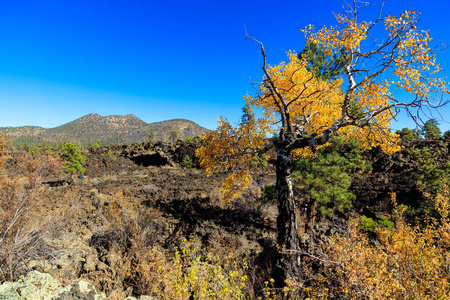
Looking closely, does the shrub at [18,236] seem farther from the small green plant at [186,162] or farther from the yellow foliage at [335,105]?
the small green plant at [186,162]

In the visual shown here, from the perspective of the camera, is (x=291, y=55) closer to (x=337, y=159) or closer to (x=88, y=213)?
(x=337, y=159)

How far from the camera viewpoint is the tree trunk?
543 centimetres

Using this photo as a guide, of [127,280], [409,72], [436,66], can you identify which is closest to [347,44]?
[409,72]

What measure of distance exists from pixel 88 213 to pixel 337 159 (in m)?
12.5

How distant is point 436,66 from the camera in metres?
4.38

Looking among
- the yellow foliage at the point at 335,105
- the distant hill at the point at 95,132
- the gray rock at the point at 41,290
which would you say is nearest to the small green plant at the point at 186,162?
the yellow foliage at the point at 335,105

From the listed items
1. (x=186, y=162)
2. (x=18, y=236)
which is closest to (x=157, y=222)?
(x=18, y=236)

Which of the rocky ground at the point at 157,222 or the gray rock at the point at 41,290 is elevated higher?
the gray rock at the point at 41,290

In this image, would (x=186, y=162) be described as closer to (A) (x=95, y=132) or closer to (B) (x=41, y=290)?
(B) (x=41, y=290)

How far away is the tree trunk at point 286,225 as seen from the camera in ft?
17.8

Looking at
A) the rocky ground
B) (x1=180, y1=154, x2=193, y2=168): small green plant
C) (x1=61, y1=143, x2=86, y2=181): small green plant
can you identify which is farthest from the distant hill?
the rocky ground

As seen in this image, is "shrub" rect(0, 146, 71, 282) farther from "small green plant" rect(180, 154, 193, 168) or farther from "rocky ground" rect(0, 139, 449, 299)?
"small green plant" rect(180, 154, 193, 168)

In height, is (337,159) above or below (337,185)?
Result: above

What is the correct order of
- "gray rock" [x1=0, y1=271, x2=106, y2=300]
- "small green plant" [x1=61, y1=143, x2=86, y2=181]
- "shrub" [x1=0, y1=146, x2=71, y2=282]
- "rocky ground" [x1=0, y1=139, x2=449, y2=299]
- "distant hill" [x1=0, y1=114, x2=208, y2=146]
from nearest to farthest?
"gray rock" [x1=0, y1=271, x2=106, y2=300], "shrub" [x1=0, y1=146, x2=71, y2=282], "rocky ground" [x1=0, y1=139, x2=449, y2=299], "small green plant" [x1=61, y1=143, x2=86, y2=181], "distant hill" [x1=0, y1=114, x2=208, y2=146]
